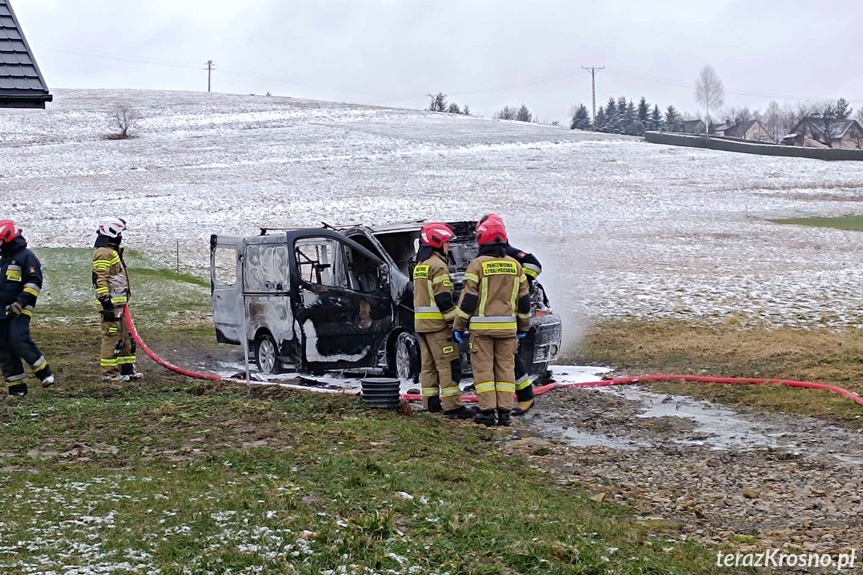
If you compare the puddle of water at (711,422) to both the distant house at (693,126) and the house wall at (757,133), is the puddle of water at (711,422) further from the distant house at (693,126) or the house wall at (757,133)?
the house wall at (757,133)

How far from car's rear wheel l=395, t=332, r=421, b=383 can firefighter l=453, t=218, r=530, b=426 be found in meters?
1.96

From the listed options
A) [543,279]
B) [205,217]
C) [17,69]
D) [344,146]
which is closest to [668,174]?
[344,146]

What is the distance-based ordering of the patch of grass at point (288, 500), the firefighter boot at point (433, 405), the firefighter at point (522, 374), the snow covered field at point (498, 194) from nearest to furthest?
1. the patch of grass at point (288, 500)
2. the firefighter at point (522, 374)
3. the firefighter boot at point (433, 405)
4. the snow covered field at point (498, 194)

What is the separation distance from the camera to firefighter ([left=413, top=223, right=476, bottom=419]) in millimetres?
9750

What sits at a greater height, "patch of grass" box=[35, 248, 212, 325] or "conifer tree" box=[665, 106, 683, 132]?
"conifer tree" box=[665, 106, 683, 132]

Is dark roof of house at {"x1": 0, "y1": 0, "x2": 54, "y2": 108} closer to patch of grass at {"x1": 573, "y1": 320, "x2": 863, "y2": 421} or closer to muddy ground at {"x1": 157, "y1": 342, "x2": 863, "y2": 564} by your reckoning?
muddy ground at {"x1": 157, "y1": 342, "x2": 863, "y2": 564}

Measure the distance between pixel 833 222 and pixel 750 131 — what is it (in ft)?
306

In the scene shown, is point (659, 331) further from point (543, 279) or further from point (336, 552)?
point (336, 552)

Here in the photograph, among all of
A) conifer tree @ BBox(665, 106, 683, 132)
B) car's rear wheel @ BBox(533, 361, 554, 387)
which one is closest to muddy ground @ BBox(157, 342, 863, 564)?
car's rear wheel @ BBox(533, 361, 554, 387)

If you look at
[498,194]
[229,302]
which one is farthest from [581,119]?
[229,302]

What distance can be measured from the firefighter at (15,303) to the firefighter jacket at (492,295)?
467 cm

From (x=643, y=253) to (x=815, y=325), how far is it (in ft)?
37.0

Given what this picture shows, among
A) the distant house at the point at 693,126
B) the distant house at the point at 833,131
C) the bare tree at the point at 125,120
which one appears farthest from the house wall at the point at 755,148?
the distant house at the point at 693,126

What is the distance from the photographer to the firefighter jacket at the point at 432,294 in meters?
9.72
